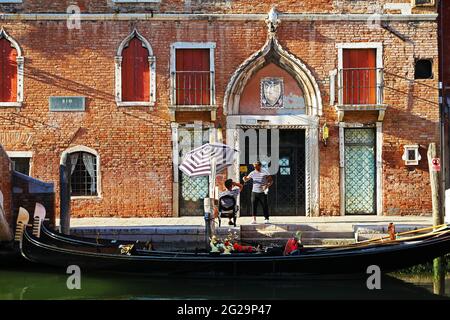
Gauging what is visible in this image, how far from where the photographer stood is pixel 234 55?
15.7m

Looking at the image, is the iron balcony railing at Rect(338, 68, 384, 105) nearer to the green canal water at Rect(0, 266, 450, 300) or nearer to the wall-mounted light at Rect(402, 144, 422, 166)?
the wall-mounted light at Rect(402, 144, 422, 166)

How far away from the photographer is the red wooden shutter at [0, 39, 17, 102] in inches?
612

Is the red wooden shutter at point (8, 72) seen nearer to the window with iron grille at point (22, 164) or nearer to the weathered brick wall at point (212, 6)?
the weathered brick wall at point (212, 6)

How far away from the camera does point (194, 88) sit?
51.2ft

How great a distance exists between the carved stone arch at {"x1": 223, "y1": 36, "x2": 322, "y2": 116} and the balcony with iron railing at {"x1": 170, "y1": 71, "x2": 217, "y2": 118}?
1.21ft

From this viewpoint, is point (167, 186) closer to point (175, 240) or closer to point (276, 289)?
point (175, 240)

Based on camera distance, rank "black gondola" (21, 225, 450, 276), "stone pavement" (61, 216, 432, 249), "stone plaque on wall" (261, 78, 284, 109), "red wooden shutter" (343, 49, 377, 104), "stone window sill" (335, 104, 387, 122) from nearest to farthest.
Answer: "black gondola" (21, 225, 450, 276) < "stone pavement" (61, 216, 432, 249) < "stone window sill" (335, 104, 387, 122) < "red wooden shutter" (343, 49, 377, 104) < "stone plaque on wall" (261, 78, 284, 109)

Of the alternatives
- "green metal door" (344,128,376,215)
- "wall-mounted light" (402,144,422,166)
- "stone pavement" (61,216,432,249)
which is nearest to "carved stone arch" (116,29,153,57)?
→ "stone pavement" (61,216,432,249)

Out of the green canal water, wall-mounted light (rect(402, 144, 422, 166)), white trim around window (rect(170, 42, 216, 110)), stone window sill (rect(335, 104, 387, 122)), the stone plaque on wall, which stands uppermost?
white trim around window (rect(170, 42, 216, 110))

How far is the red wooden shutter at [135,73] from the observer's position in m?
15.6

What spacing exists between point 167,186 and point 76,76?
9.57 ft

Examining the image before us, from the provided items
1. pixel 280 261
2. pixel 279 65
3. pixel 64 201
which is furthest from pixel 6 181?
pixel 279 65

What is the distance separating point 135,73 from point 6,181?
162 inches
